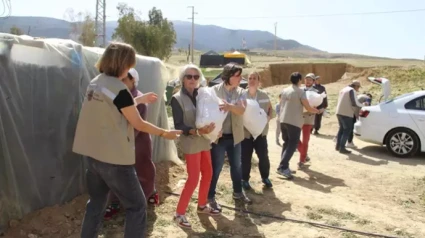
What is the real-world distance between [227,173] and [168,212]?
6.91 feet

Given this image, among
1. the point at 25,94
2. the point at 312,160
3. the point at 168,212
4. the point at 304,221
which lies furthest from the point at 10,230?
the point at 312,160

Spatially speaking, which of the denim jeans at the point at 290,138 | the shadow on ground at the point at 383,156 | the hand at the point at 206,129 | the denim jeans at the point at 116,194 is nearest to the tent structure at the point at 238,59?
the shadow on ground at the point at 383,156

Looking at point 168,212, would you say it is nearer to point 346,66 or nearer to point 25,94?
point 25,94

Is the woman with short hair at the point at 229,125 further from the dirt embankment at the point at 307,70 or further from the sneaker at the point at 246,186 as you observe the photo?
the dirt embankment at the point at 307,70

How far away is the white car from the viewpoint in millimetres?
9555

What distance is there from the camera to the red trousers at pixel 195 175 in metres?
4.57

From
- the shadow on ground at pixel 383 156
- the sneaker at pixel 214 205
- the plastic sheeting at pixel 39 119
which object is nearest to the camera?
the plastic sheeting at pixel 39 119

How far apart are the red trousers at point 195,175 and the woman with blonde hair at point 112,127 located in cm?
111

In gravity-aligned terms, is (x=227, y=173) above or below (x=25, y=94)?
below

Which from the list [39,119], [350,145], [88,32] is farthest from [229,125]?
[88,32]

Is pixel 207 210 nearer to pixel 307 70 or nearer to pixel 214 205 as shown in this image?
pixel 214 205

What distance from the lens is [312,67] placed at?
40.2 m

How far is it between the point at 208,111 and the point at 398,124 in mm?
6458

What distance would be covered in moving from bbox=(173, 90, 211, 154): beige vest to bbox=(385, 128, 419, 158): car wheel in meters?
6.48
